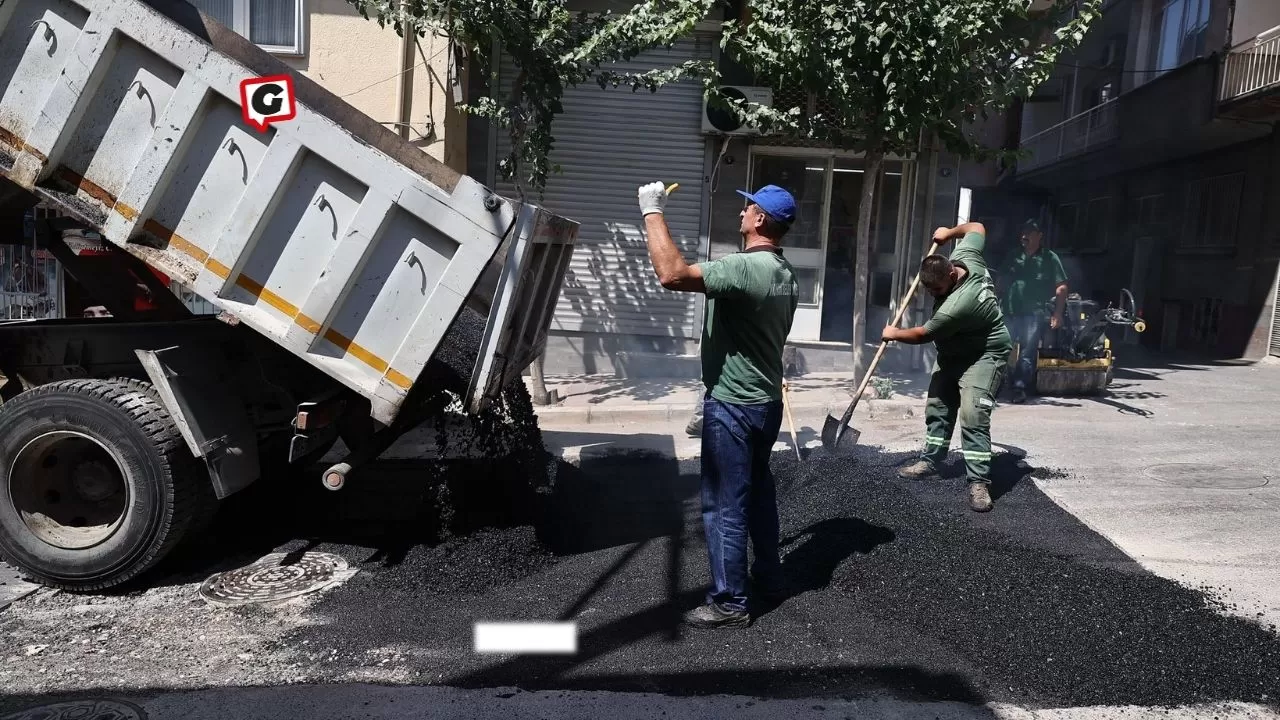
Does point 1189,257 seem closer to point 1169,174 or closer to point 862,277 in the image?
point 1169,174

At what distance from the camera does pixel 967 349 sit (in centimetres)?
597

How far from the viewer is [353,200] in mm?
4074

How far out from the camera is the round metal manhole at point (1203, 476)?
6.35 metres

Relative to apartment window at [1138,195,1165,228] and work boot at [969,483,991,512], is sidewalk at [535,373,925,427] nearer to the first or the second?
work boot at [969,483,991,512]

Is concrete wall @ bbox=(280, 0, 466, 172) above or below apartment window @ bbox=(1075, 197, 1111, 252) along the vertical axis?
below

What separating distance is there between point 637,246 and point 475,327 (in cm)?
673

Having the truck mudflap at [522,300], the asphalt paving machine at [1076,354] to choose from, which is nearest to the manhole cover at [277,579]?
the truck mudflap at [522,300]

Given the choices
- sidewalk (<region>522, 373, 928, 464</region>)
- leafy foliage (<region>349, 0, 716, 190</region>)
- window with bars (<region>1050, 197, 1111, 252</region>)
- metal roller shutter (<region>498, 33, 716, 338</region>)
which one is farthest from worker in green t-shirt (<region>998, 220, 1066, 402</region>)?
window with bars (<region>1050, 197, 1111, 252</region>)

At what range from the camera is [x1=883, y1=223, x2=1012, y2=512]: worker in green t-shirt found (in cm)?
576

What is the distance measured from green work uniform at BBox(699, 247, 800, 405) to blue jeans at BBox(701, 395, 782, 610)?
0.24ft

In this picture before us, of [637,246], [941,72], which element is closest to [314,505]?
[941,72]

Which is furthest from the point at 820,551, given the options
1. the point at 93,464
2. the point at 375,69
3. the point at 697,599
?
the point at 375,69

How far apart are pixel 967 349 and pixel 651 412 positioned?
3.68m
